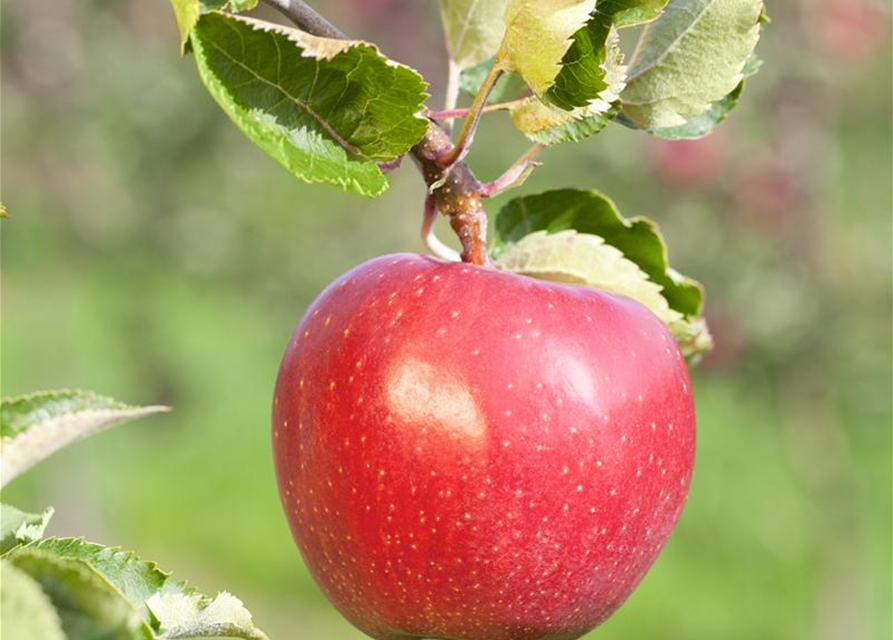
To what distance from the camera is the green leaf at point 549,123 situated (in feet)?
2.39

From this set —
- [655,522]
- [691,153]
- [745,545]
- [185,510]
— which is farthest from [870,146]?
[655,522]

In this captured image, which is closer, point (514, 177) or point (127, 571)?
point (127, 571)

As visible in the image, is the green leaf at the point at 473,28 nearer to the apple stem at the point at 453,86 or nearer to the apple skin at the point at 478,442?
the apple stem at the point at 453,86

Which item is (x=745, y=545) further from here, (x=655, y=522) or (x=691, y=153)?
(x=655, y=522)

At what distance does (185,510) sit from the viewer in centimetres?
576

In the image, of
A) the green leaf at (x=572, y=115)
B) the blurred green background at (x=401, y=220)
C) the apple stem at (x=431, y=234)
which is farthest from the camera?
the blurred green background at (x=401, y=220)

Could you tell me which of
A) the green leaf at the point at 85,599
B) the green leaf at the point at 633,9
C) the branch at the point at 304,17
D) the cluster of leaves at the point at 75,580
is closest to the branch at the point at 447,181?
the branch at the point at 304,17

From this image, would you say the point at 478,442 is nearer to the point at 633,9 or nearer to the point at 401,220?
the point at 633,9

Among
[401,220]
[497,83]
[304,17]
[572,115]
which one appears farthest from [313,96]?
[401,220]

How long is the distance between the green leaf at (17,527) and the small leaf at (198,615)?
0.25ft

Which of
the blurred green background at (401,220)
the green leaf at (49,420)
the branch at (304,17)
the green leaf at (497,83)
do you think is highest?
the blurred green background at (401,220)

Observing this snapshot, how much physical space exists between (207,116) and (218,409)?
12.7 feet

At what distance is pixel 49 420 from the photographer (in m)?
0.68

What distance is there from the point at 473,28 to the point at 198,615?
0.48m
